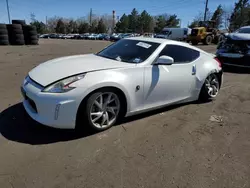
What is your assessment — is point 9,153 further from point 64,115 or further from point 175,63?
point 175,63

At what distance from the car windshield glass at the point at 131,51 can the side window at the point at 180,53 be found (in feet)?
0.73

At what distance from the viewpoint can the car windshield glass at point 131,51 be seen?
12.6 ft

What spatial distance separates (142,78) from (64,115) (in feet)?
4.33

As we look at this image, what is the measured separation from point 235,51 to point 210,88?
447 centimetres

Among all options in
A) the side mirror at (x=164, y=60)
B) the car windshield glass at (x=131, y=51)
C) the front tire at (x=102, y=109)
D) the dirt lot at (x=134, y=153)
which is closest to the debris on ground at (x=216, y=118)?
the dirt lot at (x=134, y=153)

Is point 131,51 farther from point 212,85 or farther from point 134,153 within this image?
point 212,85

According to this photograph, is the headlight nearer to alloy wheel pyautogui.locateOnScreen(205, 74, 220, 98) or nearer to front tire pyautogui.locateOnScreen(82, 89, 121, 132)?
front tire pyautogui.locateOnScreen(82, 89, 121, 132)

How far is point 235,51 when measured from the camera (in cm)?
851

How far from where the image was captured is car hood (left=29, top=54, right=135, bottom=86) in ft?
10.4

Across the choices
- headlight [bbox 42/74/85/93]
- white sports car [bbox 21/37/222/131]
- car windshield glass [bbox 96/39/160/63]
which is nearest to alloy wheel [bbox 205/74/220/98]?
white sports car [bbox 21/37/222/131]

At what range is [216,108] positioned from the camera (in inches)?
183

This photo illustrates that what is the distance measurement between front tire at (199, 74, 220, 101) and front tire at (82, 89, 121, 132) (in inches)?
86.0

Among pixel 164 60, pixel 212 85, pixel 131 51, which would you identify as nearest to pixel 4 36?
pixel 131 51

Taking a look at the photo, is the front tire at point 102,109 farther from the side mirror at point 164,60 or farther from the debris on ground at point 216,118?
the debris on ground at point 216,118
